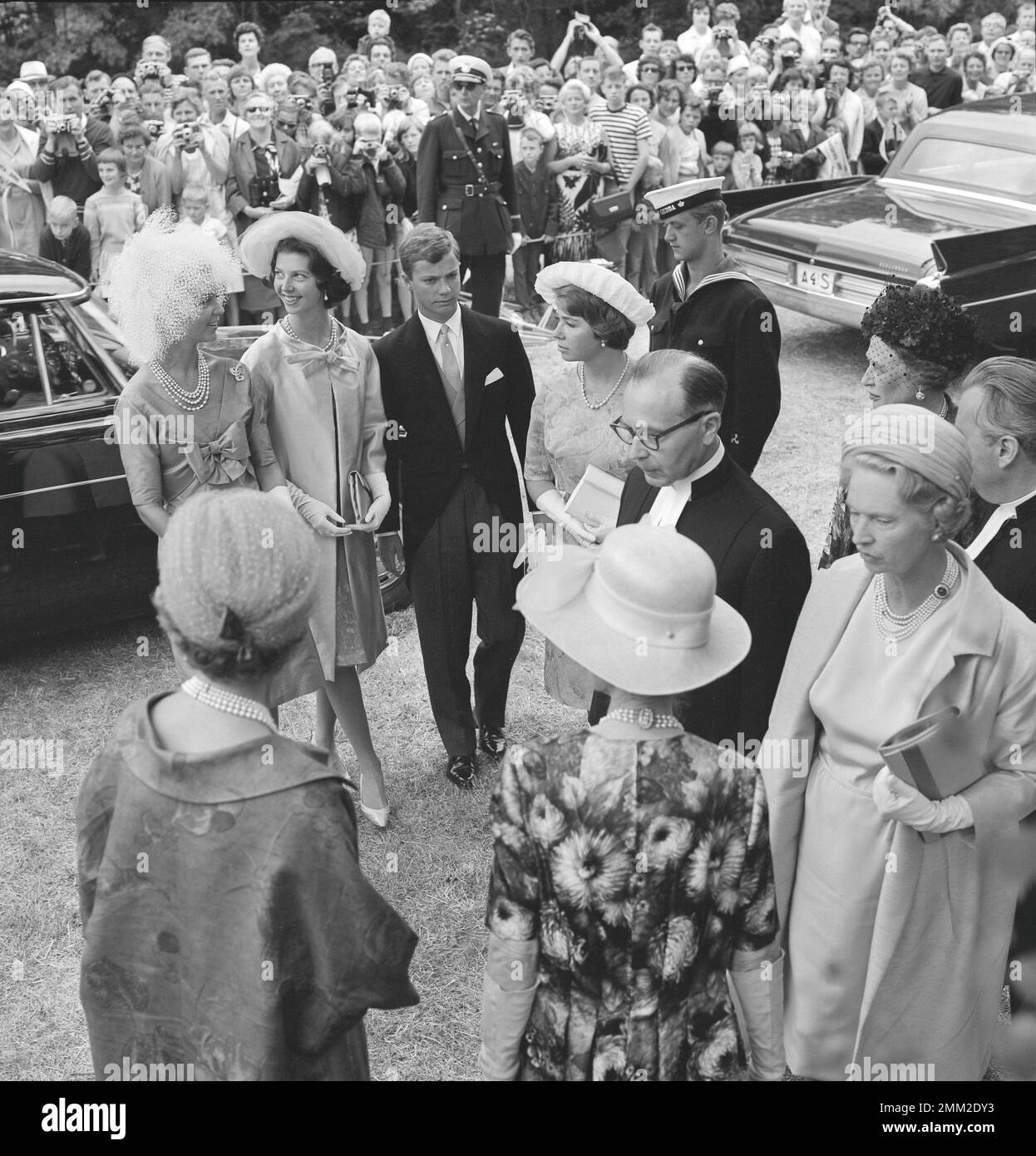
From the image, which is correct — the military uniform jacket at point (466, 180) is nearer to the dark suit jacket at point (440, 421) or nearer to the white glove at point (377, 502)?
the dark suit jacket at point (440, 421)

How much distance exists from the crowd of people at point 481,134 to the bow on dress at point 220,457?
367 cm

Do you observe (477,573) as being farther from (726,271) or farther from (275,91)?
(275,91)

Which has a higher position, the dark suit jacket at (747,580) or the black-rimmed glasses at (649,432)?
the black-rimmed glasses at (649,432)

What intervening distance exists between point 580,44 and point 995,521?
1263 centimetres

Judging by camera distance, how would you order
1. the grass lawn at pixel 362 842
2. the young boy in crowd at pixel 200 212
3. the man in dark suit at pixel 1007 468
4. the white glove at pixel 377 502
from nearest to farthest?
the man in dark suit at pixel 1007 468 < the grass lawn at pixel 362 842 < the white glove at pixel 377 502 < the young boy in crowd at pixel 200 212

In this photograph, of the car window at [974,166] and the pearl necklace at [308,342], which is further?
A: the car window at [974,166]

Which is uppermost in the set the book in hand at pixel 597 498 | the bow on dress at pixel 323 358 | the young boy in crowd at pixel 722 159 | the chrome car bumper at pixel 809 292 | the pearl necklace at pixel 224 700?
the pearl necklace at pixel 224 700

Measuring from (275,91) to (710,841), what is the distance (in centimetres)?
1002

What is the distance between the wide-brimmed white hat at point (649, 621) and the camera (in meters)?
2.17

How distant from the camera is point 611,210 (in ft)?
35.0

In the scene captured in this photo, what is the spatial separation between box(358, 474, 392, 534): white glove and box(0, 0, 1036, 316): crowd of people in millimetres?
3274

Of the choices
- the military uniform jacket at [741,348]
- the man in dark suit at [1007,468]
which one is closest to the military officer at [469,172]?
the military uniform jacket at [741,348]

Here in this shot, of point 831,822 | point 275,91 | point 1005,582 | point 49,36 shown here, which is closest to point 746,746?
point 831,822

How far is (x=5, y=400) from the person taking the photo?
5355mm
